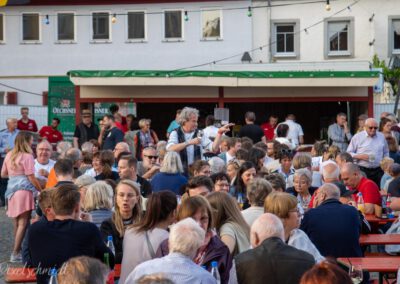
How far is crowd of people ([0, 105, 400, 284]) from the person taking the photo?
264 inches

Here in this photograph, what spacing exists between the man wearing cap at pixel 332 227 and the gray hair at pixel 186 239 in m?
3.30

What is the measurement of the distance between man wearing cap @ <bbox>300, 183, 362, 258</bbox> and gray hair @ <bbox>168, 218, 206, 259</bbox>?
10.8ft

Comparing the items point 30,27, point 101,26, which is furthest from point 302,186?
point 30,27

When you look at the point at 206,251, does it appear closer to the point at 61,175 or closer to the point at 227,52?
the point at 61,175

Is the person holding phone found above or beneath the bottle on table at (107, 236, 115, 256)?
above

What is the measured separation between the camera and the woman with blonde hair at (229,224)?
8.11 m

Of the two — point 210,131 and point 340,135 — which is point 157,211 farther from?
point 340,135

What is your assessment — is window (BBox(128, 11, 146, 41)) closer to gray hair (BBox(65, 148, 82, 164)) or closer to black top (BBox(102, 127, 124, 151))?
black top (BBox(102, 127, 124, 151))

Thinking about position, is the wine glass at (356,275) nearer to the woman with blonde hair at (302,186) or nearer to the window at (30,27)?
the woman with blonde hair at (302,186)

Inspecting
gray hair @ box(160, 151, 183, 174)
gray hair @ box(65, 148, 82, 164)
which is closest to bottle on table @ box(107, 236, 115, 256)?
gray hair @ box(160, 151, 183, 174)

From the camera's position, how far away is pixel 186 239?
6.48 m

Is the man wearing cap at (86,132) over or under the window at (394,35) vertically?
under

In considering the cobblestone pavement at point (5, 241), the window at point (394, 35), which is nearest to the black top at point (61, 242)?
the cobblestone pavement at point (5, 241)

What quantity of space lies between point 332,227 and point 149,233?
2.42 meters
